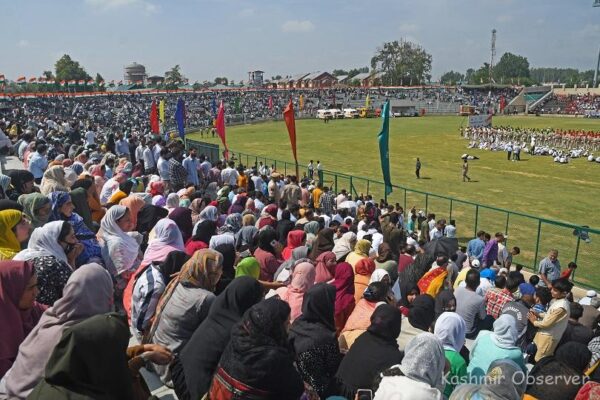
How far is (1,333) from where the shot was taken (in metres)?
3.51

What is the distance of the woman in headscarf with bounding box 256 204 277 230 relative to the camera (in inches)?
345

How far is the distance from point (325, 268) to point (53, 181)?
227 inches

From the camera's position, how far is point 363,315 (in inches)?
182

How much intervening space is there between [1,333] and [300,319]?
7.64 feet

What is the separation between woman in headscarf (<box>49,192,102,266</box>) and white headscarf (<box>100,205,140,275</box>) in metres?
0.15

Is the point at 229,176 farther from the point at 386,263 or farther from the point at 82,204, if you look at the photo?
the point at 386,263

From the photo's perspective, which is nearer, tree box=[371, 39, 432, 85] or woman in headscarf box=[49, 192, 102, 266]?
woman in headscarf box=[49, 192, 102, 266]

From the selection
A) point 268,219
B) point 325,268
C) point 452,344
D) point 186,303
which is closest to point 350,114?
point 268,219

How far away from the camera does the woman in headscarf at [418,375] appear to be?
2.93 metres

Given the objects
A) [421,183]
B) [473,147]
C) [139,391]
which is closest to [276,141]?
[473,147]

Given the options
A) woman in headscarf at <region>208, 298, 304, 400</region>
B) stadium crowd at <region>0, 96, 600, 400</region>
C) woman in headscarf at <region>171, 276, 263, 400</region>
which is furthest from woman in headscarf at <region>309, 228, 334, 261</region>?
woman in headscarf at <region>208, 298, 304, 400</region>

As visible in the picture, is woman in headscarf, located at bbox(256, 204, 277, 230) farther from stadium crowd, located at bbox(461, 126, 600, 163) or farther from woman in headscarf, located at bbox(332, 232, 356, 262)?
stadium crowd, located at bbox(461, 126, 600, 163)

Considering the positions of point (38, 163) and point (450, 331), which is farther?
point (38, 163)

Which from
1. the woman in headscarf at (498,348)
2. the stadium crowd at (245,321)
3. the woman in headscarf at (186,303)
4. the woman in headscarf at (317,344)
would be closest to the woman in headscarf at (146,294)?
the stadium crowd at (245,321)
